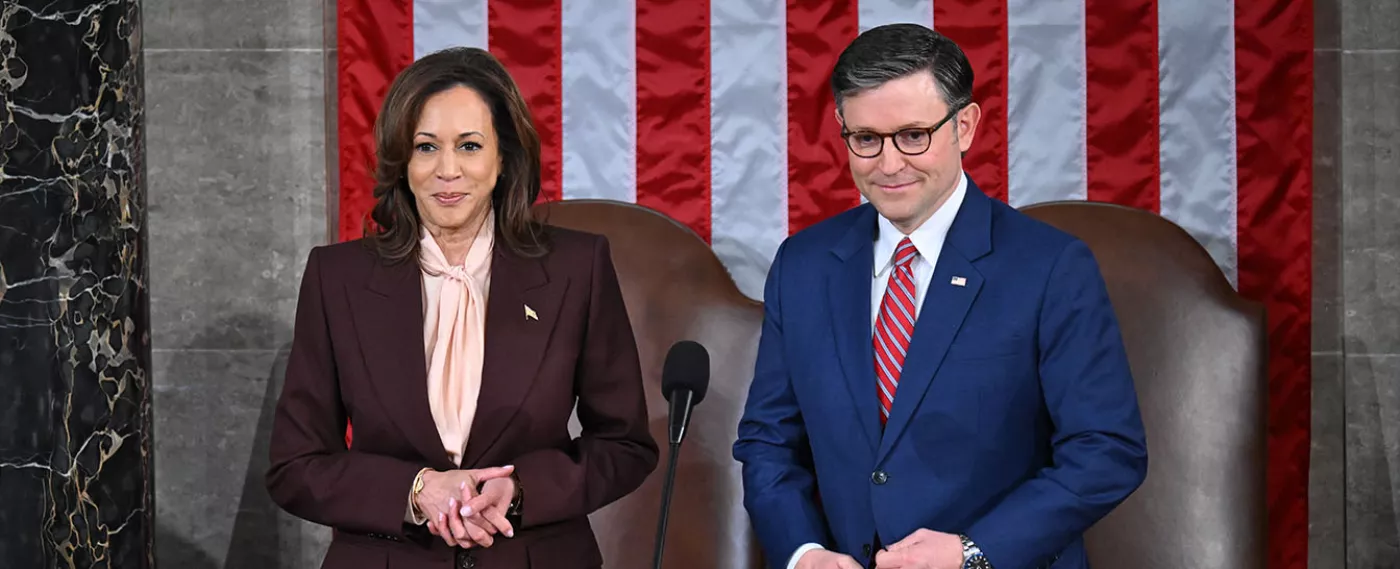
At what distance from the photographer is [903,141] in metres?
2.05

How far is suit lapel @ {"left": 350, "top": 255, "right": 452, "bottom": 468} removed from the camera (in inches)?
82.8

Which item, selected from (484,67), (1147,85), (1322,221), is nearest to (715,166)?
(1147,85)

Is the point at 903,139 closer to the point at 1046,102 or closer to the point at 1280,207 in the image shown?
the point at 1046,102

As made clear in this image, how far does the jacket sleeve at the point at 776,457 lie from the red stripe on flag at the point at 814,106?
3.62 feet

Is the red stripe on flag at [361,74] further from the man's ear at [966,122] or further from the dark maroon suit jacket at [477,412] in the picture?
the man's ear at [966,122]

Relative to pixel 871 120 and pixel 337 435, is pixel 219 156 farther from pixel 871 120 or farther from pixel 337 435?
pixel 871 120

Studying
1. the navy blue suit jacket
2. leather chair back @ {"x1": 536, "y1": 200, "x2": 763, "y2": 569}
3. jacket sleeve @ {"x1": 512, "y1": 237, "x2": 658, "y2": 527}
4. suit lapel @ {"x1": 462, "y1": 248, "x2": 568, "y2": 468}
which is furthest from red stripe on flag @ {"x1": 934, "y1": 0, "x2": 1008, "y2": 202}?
suit lapel @ {"x1": 462, "y1": 248, "x2": 568, "y2": 468}

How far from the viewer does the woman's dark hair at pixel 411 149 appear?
2.17 m

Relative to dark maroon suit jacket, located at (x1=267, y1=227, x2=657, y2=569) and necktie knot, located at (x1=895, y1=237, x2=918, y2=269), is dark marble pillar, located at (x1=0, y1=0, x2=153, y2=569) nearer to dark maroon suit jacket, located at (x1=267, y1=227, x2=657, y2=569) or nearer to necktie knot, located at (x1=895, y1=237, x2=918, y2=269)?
dark maroon suit jacket, located at (x1=267, y1=227, x2=657, y2=569)

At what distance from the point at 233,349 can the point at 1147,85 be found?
235 cm

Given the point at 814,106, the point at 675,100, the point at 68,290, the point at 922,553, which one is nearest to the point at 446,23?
the point at 675,100

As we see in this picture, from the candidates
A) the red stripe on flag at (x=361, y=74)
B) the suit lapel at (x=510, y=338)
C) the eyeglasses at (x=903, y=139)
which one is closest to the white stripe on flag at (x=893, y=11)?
the red stripe on flag at (x=361, y=74)

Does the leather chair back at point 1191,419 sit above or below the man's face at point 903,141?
below

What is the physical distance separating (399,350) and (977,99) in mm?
1761
